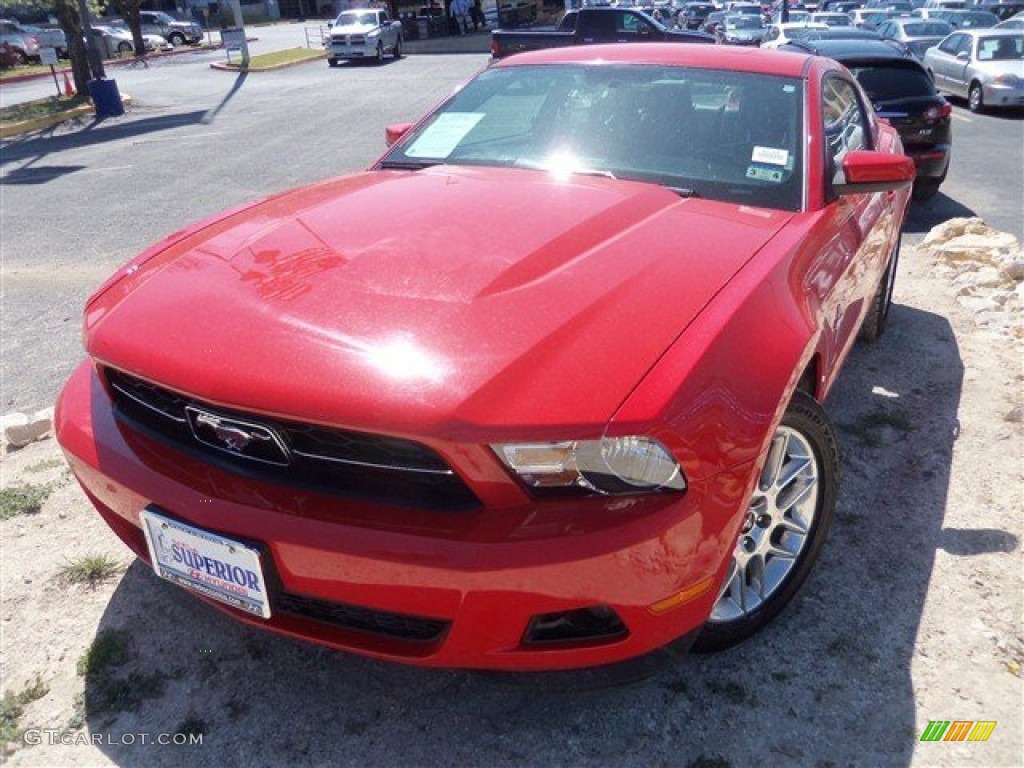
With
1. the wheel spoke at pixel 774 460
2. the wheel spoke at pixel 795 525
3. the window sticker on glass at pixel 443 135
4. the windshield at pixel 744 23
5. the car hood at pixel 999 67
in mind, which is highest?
the window sticker on glass at pixel 443 135

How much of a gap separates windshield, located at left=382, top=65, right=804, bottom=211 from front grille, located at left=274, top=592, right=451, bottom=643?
177cm

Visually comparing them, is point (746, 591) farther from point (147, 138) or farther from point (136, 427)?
point (147, 138)

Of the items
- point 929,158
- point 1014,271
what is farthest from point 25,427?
point 929,158

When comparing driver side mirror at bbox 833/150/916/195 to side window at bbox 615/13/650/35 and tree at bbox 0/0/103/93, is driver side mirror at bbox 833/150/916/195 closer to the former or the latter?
side window at bbox 615/13/650/35

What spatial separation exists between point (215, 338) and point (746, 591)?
5.28ft

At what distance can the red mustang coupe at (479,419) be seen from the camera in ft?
6.15

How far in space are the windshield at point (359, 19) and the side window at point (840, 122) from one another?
26702 mm

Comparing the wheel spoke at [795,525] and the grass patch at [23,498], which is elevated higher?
the wheel spoke at [795,525]

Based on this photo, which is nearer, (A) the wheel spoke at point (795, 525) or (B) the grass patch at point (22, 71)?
(A) the wheel spoke at point (795, 525)

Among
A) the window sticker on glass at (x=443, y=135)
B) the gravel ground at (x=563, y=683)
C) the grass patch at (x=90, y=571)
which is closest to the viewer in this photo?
the gravel ground at (x=563, y=683)

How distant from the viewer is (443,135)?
12.1 ft

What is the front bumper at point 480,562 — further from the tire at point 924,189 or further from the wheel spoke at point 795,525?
the tire at point 924,189

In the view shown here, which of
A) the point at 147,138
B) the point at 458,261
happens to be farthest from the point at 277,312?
the point at 147,138

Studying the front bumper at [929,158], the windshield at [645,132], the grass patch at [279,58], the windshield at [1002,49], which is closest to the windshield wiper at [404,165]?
the windshield at [645,132]
